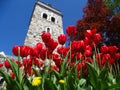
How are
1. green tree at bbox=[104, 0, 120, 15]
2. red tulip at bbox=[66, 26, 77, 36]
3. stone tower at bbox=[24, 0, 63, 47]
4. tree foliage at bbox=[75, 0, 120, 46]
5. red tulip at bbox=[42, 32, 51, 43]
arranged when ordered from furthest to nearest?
stone tower at bbox=[24, 0, 63, 47]
green tree at bbox=[104, 0, 120, 15]
tree foliage at bbox=[75, 0, 120, 46]
red tulip at bbox=[66, 26, 77, 36]
red tulip at bbox=[42, 32, 51, 43]

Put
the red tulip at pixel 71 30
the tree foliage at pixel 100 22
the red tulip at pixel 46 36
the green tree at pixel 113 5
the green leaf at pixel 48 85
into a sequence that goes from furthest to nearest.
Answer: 1. the green tree at pixel 113 5
2. the tree foliage at pixel 100 22
3. the red tulip at pixel 71 30
4. the red tulip at pixel 46 36
5. the green leaf at pixel 48 85

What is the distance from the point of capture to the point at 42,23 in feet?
107

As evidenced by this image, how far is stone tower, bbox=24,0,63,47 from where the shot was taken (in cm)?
2956

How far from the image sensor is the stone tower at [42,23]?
29.6m

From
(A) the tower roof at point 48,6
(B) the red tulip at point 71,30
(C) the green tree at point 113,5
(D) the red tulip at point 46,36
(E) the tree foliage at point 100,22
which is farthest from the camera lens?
(A) the tower roof at point 48,6

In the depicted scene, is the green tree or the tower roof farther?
the tower roof

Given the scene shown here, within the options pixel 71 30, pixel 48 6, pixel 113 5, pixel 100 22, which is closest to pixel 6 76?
pixel 71 30

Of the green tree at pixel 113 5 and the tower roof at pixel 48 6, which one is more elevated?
the tower roof at pixel 48 6

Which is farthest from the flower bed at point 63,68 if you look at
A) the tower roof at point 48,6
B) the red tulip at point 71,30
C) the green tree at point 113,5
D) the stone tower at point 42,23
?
the tower roof at point 48,6

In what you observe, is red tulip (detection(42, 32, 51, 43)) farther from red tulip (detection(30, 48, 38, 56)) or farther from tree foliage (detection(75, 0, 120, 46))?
tree foliage (detection(75, 0, 120, 46))

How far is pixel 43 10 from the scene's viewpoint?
35.2 metres

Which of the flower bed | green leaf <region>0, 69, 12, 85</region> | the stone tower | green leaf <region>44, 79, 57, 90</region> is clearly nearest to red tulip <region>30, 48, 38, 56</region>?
the flower bed

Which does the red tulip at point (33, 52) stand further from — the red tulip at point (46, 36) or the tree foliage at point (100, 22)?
the tree foliage at point (100, 22)

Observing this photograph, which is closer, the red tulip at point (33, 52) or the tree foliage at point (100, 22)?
the red tulip at point (33, 52)
